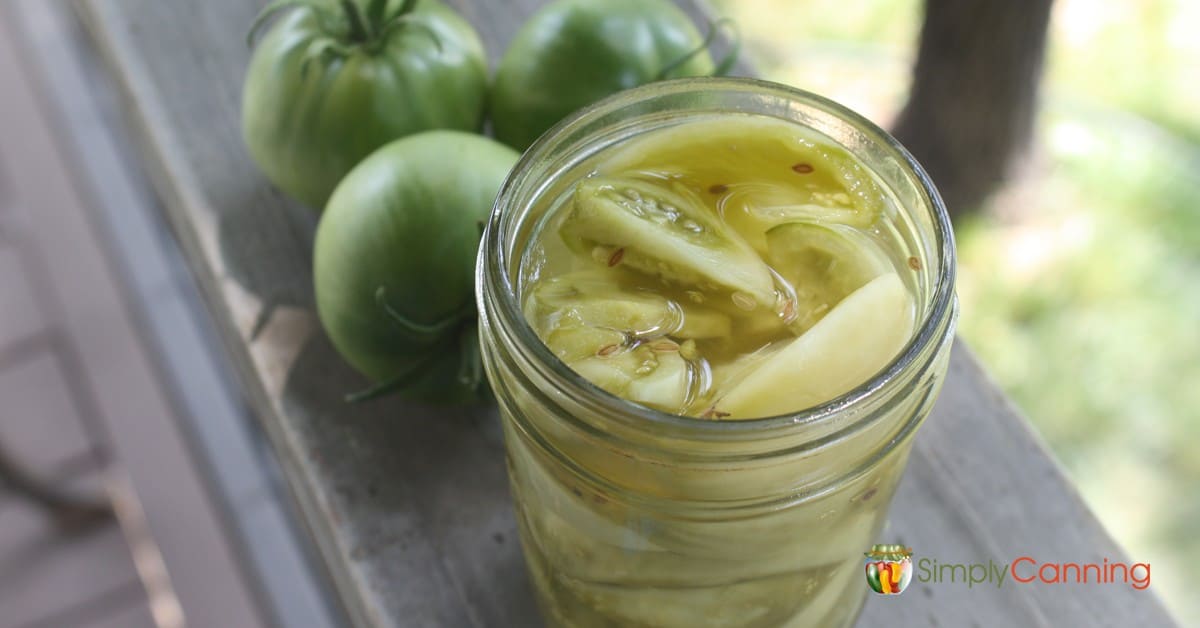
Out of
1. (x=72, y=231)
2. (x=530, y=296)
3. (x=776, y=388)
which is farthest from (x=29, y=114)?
(x=776, y=388)

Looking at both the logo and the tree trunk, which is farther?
the tree trunk

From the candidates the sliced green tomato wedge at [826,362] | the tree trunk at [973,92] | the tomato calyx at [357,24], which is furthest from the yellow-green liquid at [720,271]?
the tree trunk at [973,92]

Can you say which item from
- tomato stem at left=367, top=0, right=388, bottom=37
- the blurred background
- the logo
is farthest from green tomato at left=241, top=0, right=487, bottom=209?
the blurred background

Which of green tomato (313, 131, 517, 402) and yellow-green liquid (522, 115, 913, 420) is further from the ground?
yellow-green liquid (522, 115, 913, 420)

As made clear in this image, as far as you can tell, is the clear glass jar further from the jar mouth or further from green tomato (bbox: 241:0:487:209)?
green tomato (bbox: 241:0:487:209)

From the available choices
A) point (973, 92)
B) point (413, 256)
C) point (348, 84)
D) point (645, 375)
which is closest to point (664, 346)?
point (645, 375)

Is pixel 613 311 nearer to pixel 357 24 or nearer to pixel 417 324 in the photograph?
pixel 417 324
